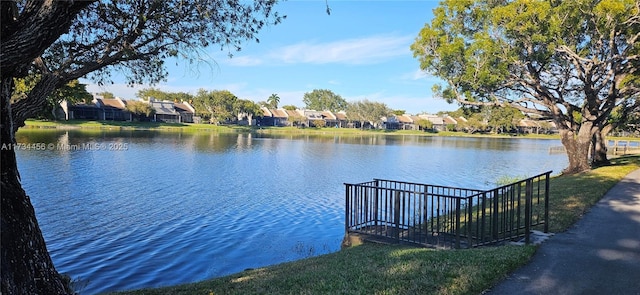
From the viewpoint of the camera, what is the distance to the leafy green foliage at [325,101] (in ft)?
575

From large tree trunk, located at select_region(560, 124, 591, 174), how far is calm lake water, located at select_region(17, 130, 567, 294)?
15.5 ft

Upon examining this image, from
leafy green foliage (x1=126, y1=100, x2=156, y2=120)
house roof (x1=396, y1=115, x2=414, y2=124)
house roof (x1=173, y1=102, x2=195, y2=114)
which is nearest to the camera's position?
leafy green foliage (x1=126, y1=100, x2=156, y2=120)

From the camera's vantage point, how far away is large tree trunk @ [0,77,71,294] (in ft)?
12.5

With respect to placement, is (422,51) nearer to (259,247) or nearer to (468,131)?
(259,247)

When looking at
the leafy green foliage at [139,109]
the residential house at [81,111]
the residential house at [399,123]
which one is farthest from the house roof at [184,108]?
the residential house at [399,123]

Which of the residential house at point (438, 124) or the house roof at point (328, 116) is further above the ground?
the house roof at point (328, 116)

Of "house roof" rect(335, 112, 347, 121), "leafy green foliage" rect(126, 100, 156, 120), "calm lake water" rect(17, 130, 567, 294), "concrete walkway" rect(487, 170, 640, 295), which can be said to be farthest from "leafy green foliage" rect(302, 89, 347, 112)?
"concrete walkway" rect(487, 170, 640, 295)

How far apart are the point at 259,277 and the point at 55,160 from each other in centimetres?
2512

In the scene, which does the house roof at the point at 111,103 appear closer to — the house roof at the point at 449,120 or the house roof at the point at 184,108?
the house roof at the point at 184,108

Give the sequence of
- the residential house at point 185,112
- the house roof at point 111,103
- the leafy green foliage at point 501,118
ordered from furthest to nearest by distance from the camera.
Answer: the leafy green foliage at point 501,118 < the residential house at point 185,112 < the house roof at point 111,103

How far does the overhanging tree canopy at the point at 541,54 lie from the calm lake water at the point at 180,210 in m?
5.68

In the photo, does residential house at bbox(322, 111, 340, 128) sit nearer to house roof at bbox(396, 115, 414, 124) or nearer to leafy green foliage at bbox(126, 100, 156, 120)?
house roof at bbox(396, 115, 414, 124)

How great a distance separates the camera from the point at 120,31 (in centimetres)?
745

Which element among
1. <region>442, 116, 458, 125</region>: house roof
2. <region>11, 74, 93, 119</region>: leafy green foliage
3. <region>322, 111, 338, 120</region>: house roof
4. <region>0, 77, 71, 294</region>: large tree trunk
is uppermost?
<region>322, 111, 338, 120</region>: house roof
